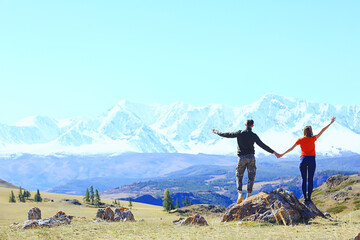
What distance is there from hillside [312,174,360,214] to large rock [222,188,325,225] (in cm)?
5923

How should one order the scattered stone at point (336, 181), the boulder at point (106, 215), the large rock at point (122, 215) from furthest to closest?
the scattered stone at point (336, 181) < the boulder at point (106, 215) < the large rock at point (122, 215)

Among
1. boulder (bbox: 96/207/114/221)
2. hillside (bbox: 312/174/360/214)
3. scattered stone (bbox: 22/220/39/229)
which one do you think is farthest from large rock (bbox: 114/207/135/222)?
hillside (bbox: 312/174/360/214)

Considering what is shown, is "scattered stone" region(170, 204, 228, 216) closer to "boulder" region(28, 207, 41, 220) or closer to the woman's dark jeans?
"boulder" region(28, 207, 41, 220)

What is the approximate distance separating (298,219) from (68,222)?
1492cm

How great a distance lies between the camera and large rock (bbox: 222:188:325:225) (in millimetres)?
22797

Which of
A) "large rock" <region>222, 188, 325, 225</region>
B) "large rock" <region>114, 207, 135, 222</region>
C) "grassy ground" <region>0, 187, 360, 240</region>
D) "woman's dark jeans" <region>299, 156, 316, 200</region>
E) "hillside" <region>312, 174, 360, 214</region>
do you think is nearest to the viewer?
"grassy ground" <region>0, 187, 360, 240</region>

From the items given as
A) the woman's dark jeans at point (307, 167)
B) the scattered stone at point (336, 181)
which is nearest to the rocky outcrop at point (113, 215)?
the woman's dark jeans at point (307, 167)

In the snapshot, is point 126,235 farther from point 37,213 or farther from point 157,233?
point 37,213

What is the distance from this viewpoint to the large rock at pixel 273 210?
74.8 feet

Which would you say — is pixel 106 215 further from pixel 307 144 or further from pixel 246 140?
pixel 307 144

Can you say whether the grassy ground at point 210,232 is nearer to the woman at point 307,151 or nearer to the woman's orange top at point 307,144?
the woman at point 307,151

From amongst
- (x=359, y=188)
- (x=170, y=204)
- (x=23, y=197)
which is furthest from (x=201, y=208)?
(x=23, y=197)

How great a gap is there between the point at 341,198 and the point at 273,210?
8924cm

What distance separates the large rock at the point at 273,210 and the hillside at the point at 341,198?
2332 inches
